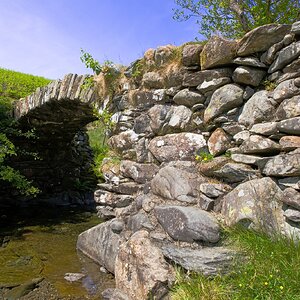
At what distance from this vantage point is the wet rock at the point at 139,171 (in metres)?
5.27

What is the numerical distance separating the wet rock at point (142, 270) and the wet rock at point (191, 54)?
270 cm

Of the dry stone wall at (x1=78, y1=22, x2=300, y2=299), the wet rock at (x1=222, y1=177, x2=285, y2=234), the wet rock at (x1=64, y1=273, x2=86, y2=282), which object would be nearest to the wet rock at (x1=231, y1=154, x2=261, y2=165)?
the dry stone wall at (x1=78, y1=22, x2=300, y2=299)

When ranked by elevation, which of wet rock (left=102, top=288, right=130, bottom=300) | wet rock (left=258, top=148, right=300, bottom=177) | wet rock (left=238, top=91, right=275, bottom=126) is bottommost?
wet rock (left=102, top=288, right=130, bottom=300)

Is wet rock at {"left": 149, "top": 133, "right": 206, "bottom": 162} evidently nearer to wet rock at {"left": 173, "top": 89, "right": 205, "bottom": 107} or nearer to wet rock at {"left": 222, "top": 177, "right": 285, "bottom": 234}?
wet rock at {"left": 173, "top": 89, "right": 205, "bottom": 107}

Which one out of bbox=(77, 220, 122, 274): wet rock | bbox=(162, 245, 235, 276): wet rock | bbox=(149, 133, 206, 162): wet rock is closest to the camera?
bbox=(162, 245, 235, 276): wet rock

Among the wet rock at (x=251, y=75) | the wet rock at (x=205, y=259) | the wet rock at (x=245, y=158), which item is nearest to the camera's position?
the wet rock at (x=205, y=259)

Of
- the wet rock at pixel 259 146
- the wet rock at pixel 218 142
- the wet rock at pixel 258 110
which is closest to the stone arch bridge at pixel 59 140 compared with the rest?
the wet rock at pixel 218 142

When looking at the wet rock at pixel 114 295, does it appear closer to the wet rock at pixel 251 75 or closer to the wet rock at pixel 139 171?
the wet rock at pixel 139 171

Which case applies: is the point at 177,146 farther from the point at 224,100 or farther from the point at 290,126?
the point at 290,126

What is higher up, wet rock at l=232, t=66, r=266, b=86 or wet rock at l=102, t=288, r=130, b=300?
wet rock at l=232, t=66, r=266, b=86

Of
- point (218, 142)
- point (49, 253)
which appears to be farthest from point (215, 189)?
point (49, 253)

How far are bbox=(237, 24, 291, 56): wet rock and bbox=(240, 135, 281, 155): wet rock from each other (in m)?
1.23

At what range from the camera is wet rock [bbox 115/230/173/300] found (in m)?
3.58

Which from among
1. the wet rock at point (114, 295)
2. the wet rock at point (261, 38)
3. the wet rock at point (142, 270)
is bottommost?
the wet rock at point (114, 295)
